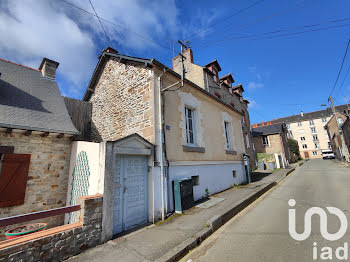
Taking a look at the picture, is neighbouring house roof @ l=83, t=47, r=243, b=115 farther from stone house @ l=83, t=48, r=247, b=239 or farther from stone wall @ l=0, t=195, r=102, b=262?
stone wall @ l=0, t=195, r=102, b=262

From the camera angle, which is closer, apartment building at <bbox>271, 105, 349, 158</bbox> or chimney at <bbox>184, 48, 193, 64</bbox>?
chimney at <bbox>184, 48, 193, 64</bbox>

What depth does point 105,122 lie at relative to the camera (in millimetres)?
7840

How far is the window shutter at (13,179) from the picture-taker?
484 centimetres

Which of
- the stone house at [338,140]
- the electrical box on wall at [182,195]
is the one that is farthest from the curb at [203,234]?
the stone house at [338,140]

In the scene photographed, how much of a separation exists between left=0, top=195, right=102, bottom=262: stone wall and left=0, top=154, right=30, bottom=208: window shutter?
308 centimetres

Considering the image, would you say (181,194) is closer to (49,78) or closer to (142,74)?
(142,74)

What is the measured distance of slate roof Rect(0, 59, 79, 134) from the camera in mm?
5453

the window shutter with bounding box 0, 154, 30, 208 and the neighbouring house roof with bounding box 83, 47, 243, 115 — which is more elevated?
the neighbouring house roof with bounding box 83, 47, 243, 115

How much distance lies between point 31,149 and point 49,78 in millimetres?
4900

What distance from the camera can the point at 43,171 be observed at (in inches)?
223

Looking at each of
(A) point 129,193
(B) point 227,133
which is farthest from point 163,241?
(B) point 227,133

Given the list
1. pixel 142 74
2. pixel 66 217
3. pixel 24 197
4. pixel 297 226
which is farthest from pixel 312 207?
pixel 24 197

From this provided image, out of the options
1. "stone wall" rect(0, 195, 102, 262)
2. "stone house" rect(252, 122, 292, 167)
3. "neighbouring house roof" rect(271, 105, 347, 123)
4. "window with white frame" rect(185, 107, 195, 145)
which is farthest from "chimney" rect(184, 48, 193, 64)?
"neighbouring house roof" rect(271, 105, 347, 123)

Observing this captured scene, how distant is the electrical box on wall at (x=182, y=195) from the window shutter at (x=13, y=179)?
4.79 metres
